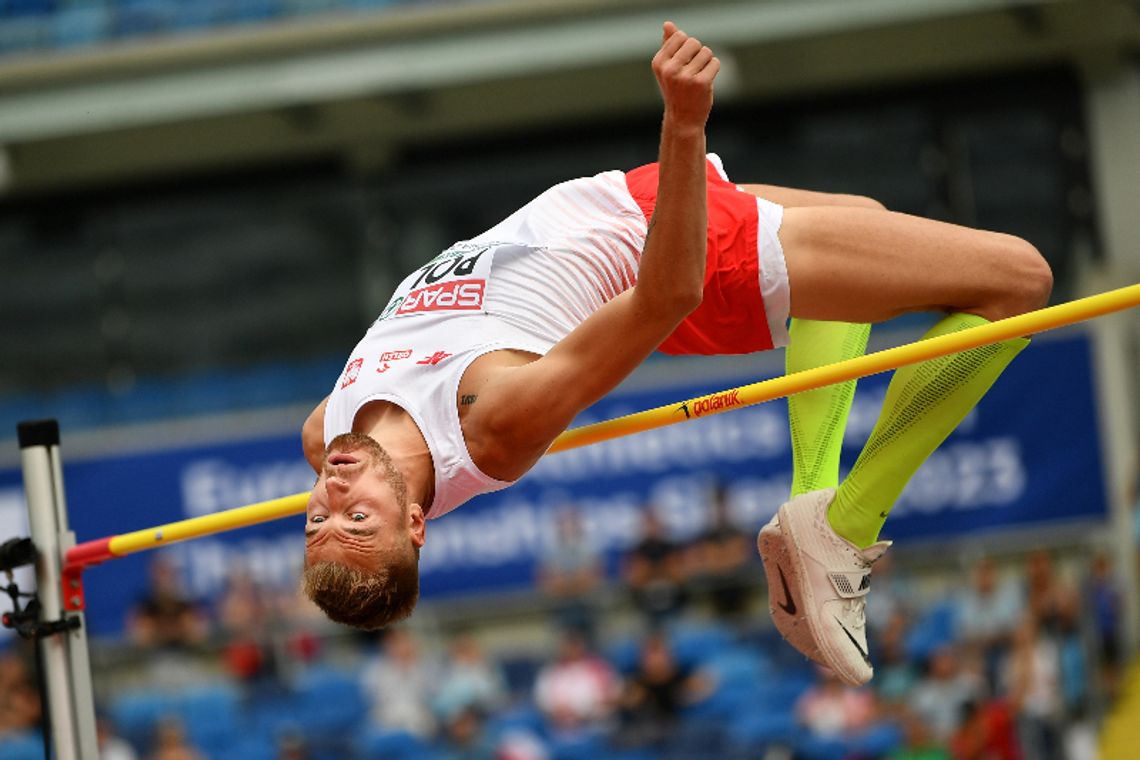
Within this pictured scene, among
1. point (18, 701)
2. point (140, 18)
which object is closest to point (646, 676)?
point (18, 701)

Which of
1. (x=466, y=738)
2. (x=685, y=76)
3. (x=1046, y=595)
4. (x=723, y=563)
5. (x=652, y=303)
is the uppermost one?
(x=685, y=76)

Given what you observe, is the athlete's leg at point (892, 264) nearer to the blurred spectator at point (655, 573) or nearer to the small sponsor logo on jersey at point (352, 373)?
the small sponsor logo on jersey at point (352, 373)

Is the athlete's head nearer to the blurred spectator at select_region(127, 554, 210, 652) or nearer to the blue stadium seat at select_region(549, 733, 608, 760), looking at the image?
the blue stadium seat at select_region(549, 733, 608, 760)

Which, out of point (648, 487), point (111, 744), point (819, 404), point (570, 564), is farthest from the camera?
point (648, 487)

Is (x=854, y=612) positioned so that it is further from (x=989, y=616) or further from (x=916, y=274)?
(x=989, y=616)

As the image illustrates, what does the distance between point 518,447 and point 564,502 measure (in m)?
7.48

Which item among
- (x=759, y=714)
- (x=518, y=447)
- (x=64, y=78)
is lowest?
(x=759, y=714)

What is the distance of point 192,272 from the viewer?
46.1ft

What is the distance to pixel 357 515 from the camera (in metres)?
3.40

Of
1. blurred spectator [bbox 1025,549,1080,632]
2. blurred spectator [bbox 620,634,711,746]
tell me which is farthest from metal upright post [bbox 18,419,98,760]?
blurred spectator [bbox 1025,549,1080,632]

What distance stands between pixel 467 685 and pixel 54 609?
4.82 meters

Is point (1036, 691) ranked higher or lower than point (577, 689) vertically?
lower

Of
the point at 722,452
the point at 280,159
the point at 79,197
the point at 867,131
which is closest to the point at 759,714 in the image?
the point at 722,452

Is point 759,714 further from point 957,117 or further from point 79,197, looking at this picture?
point 79,197
